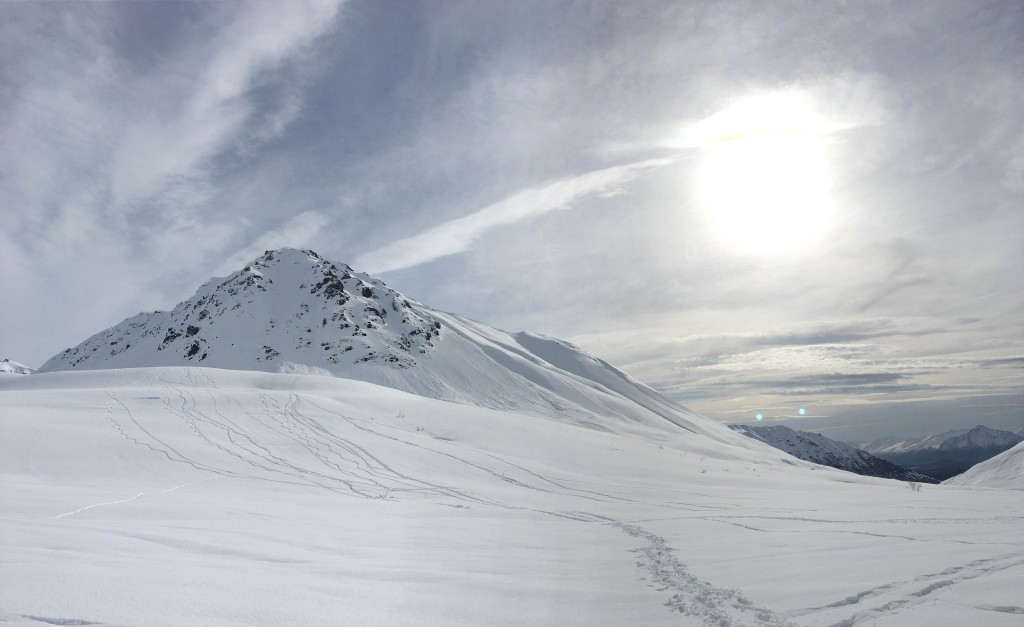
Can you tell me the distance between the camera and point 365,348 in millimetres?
82938

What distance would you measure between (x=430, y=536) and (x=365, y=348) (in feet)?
248

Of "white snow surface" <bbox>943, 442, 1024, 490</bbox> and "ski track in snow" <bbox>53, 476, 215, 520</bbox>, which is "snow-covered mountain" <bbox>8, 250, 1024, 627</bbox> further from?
"white snow surface" <bbox>943, 442, 1024, 490</bbox>

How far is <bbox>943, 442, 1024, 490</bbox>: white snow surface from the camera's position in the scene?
195 ft

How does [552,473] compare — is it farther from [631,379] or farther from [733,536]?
[631,379]

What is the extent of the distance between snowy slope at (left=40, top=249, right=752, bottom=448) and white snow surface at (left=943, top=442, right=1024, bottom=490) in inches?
1055

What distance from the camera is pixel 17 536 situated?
24.9 ft

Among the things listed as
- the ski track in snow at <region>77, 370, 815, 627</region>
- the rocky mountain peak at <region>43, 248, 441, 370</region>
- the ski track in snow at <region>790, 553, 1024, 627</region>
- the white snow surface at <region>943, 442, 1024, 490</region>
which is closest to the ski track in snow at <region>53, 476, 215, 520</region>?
the ski track in snow at <region>77, 370, 815, 627</region>

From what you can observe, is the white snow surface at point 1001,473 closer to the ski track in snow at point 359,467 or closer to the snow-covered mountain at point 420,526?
the snow-covered mountain at point 420,526

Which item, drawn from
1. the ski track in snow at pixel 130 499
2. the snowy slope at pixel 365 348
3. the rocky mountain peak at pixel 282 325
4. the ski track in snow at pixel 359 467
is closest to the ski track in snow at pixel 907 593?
the ski track in snow at pixel 359 467

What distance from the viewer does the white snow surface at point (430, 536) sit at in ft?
20.1

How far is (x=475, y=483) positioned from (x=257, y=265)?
114 m

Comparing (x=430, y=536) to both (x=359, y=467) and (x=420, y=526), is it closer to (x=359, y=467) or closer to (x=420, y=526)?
(x=420, y=526)

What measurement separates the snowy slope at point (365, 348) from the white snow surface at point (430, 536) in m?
37.7

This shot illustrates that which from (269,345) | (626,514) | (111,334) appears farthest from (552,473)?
(111,334)
